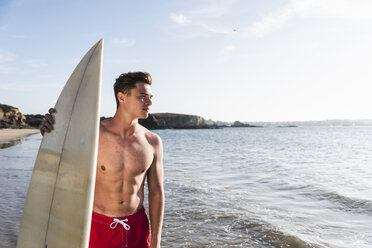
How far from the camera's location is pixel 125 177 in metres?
2.23

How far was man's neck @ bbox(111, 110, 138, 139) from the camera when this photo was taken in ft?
7.46

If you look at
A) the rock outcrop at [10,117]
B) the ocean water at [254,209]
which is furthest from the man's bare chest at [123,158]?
the rock outcrop at [10,117]

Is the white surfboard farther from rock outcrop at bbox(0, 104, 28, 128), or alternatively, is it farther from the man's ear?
rock outcrop at bbox(0, 104, 28, 128)

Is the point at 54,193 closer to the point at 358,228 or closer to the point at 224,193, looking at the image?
the point at 358,228

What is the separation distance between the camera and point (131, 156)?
7.35 ft

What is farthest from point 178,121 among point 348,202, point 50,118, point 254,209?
point 50,118

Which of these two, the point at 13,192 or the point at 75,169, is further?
the point at 13,192

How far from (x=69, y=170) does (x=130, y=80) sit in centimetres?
76

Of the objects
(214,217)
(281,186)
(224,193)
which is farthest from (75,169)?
(281,186)

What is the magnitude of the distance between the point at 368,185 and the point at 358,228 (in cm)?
513

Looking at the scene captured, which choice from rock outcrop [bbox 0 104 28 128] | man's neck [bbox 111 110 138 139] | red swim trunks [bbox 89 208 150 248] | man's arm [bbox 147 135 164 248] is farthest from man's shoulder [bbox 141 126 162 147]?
rock outcrop [bbox 0 104 28 128]

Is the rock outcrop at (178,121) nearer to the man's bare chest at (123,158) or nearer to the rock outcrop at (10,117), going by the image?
the rock outcrop at (10,117)

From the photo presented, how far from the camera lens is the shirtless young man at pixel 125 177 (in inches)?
84.7

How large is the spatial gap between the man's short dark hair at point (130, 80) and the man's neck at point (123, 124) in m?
0.18
